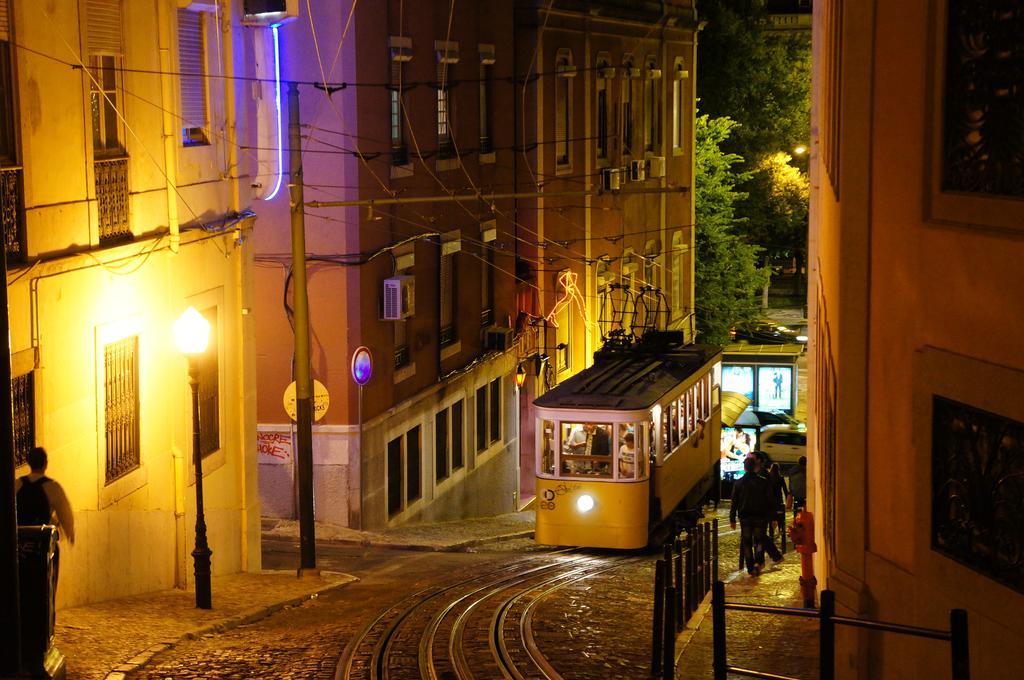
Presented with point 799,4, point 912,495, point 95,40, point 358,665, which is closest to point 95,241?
point 95,40

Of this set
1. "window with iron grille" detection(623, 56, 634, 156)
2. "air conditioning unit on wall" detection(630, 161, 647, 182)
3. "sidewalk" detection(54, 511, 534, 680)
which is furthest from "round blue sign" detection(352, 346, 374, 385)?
"window with iron grille" detection(623, 56, 634, 156)

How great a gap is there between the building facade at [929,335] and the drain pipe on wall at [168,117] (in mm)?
8523

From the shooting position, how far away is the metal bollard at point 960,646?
7.00 m

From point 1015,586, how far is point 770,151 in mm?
46273

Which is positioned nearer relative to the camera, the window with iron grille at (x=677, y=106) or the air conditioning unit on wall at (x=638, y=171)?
the air conditioning unit on wall at (x=638, y=171)

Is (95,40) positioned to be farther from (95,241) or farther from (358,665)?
(358,665)

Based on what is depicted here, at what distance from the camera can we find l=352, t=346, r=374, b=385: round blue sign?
911 inches

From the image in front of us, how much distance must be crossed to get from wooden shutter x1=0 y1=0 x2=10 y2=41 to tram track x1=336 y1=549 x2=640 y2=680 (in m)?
6.11

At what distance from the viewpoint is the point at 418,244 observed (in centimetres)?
2703

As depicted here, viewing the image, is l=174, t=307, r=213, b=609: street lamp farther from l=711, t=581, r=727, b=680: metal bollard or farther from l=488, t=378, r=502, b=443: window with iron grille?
l=488, t=378, r=502, b=443: window with iron grille

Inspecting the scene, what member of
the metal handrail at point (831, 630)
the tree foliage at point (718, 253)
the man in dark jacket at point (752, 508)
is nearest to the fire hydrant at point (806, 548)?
the man in dark jacket at point (752, 508)

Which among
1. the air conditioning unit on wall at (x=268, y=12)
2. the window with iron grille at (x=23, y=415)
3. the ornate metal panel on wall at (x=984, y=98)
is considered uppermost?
the air conditioning unit on wall at (x=268, y=12)

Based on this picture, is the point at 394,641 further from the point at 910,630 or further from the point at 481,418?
the point at 481,418

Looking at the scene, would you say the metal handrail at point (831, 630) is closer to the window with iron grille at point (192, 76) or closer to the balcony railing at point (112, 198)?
the balcony railing at point (112, 198)
